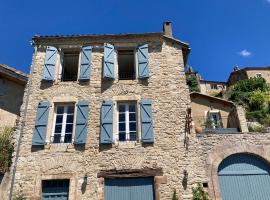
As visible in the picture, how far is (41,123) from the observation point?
10.4 meters

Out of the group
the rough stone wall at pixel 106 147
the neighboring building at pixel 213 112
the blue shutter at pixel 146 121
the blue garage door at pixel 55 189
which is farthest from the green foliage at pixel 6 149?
the neighboring building at pixel 213 112

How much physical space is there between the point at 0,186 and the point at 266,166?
8718mm

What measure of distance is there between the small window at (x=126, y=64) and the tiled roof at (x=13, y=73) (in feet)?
13.1

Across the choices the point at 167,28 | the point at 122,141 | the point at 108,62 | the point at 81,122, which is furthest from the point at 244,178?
the point at 167,28

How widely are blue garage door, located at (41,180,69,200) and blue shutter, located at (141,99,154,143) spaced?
2939 mm

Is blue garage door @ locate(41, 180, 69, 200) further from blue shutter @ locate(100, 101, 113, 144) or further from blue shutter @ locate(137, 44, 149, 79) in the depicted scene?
blue shutter @ locate(137, 44, 149, 79)

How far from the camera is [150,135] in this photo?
10.2 metres

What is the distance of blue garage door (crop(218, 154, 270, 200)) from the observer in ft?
31.2

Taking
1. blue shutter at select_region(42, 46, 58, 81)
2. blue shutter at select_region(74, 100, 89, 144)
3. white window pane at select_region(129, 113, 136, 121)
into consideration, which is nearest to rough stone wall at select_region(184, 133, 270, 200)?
white window pane at select_region(129, 113, 136, 121)

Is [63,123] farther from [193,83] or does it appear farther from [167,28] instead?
[193,83]

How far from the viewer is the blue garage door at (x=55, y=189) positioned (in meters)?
9.32

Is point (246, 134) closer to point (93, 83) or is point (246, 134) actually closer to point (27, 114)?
point (93, 83)

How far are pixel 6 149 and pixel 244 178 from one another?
26.4ft

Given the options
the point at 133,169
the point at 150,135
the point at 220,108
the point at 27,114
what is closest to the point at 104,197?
the point at 133,169
